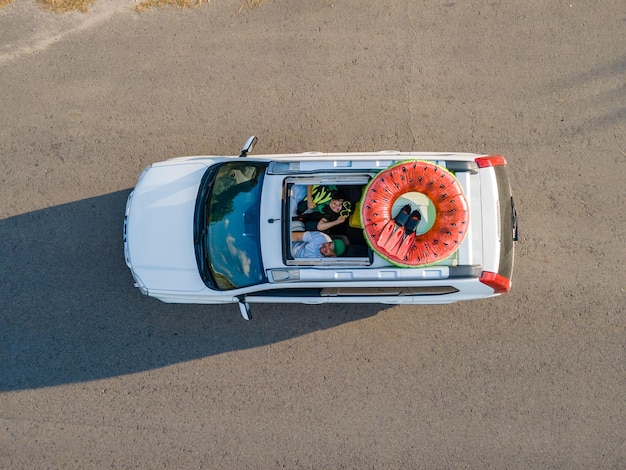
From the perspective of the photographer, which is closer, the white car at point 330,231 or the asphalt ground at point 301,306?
the white car at point 330,231

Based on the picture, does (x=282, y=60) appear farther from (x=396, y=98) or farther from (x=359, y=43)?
(x=396, y=98)

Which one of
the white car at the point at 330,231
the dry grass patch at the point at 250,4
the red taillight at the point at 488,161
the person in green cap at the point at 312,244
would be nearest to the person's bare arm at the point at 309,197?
the white car at the point at 330,231

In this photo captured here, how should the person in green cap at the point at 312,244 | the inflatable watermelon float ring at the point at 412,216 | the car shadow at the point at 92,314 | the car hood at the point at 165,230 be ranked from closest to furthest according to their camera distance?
the inflatable watermelon float ring at the point at 412,216 < the person in green cap at the point at 312,244 < the car hood at the point at 165,230 < the car shadow at the point at 92,314

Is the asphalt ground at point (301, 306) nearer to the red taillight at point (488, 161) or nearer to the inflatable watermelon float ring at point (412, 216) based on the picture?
the red taillight at point (488, 161)

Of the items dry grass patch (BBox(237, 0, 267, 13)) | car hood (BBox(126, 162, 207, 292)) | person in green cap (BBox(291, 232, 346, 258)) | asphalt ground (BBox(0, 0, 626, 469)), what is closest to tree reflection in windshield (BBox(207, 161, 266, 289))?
car hood (BBox(126, 162, 207, 292))

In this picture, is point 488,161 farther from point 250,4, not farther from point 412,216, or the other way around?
point 250,4

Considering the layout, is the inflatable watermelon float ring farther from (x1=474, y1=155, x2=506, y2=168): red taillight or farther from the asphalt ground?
the asphalt ground

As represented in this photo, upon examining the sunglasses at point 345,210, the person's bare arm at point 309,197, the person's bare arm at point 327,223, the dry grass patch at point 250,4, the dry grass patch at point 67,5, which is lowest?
the person's bare arm at point 327,223
